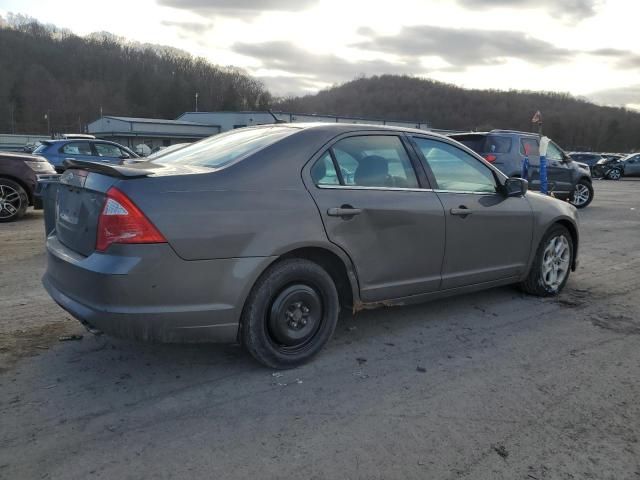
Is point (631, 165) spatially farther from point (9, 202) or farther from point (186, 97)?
point (186, 97)

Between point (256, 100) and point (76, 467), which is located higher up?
point (256, 100)

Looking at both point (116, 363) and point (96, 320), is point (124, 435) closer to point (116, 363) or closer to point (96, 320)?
point (96, 320)

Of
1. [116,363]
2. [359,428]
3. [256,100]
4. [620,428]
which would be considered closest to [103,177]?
[116,363]

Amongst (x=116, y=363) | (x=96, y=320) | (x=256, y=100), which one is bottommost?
(x=116, y=363)

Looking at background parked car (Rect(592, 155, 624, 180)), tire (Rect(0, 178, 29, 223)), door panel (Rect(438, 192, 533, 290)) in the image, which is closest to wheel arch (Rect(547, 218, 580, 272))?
door panel (Rect(438, 192, 533, 290))

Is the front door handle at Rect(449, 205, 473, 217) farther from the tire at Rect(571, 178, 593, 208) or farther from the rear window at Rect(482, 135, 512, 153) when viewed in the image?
the tire at Rect(571, 178, 593, 208)

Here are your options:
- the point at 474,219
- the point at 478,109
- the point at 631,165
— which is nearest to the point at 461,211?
the point at 474,219

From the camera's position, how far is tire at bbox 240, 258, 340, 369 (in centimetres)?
335

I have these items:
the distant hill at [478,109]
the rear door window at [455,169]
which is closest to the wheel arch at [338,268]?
the rear door window at [455,169]

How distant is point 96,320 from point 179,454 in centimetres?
95

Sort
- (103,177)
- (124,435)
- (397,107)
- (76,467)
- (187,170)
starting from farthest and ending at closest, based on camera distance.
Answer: (397,107), (187,170), (103,177), (124,435), (76,467)

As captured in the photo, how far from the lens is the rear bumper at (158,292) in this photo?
2.96m

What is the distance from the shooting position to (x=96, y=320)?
3045mm

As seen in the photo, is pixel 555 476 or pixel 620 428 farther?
pixel 620 428
